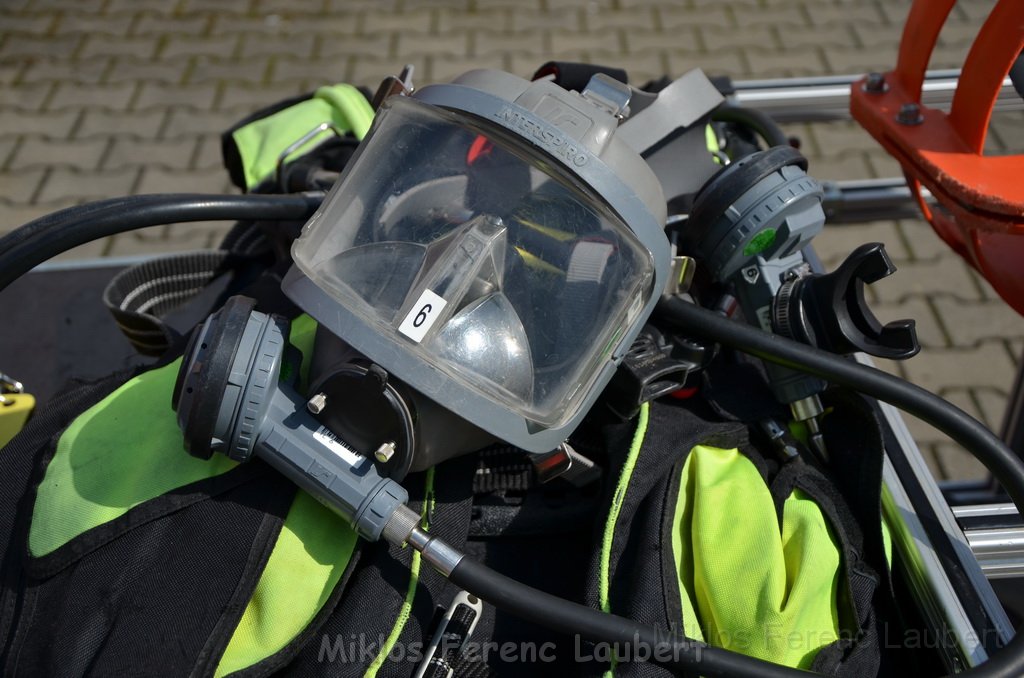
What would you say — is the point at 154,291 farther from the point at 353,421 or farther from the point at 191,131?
the point at 191,131

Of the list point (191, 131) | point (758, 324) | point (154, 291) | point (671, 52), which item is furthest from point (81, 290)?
point (671, 52)

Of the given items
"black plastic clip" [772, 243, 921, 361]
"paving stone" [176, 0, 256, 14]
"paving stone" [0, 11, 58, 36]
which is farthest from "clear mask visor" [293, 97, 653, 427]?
"paving stone" [0, 11, 58, 36]

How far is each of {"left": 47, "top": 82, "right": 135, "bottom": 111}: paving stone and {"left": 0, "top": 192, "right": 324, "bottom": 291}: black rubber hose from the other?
2206 millimetres

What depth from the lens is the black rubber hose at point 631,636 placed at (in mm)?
784

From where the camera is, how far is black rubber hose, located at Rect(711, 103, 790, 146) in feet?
4.45

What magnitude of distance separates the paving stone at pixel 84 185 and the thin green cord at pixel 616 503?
2.19m

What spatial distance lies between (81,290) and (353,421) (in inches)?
38.7

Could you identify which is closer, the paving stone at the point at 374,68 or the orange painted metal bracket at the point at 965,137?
Answer: the orange painted metal bracket at the point at 965,137

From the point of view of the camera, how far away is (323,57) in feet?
10.5

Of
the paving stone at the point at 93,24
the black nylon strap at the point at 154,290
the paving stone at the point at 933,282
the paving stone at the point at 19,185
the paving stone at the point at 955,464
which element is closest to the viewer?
the black nylon strap at the point at 154,290

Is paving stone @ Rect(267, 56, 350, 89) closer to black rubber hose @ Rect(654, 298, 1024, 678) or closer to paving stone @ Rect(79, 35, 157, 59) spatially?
paving stone @ Rect(79, 35, 157, 59)

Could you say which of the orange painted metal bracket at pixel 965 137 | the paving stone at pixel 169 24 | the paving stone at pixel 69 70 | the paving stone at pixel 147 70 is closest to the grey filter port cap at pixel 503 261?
the orange painted metal bracket at pixel 965 137

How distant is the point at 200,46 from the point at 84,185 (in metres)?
0.79

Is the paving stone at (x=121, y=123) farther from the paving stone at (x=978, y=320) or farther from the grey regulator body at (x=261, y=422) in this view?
the paving stone at (x=978, y=320)
